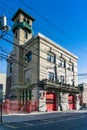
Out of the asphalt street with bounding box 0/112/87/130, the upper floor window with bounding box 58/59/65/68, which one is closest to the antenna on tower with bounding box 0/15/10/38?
the asphalt street with bounding box 0/112/87/130

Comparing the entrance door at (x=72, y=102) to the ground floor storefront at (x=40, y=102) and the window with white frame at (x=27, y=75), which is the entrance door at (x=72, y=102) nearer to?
the ground floor storefront at (x=40, y=102)

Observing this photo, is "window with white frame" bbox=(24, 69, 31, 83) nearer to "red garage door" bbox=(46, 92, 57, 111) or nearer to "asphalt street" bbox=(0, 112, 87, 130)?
"red garage door" bbox=(46, 92, 57, 111)

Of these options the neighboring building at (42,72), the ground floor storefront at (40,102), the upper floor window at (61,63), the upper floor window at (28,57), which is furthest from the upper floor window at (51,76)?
the upper floor window at (28,57)

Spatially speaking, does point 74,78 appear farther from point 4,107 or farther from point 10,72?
point 4,107

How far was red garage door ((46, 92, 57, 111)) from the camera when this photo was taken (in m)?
37.8

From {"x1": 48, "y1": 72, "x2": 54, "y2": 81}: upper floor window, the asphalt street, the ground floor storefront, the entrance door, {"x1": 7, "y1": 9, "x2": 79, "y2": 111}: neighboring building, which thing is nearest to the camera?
the asphalt street

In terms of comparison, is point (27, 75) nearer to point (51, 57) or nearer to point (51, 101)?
point (51, 57)

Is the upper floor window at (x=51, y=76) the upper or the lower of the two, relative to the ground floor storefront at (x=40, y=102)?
upper

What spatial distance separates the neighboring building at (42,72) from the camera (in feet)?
121

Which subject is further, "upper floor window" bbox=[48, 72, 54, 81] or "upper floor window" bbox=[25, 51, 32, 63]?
"upper floor window" bbox=[25, 51, 32, 63]

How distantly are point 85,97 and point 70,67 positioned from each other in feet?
47.6

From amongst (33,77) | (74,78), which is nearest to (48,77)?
(33,77)

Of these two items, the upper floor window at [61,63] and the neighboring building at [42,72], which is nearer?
the neighboring building at [42,72]

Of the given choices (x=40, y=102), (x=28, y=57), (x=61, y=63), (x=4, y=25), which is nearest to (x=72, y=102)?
(x=61, y=63)
